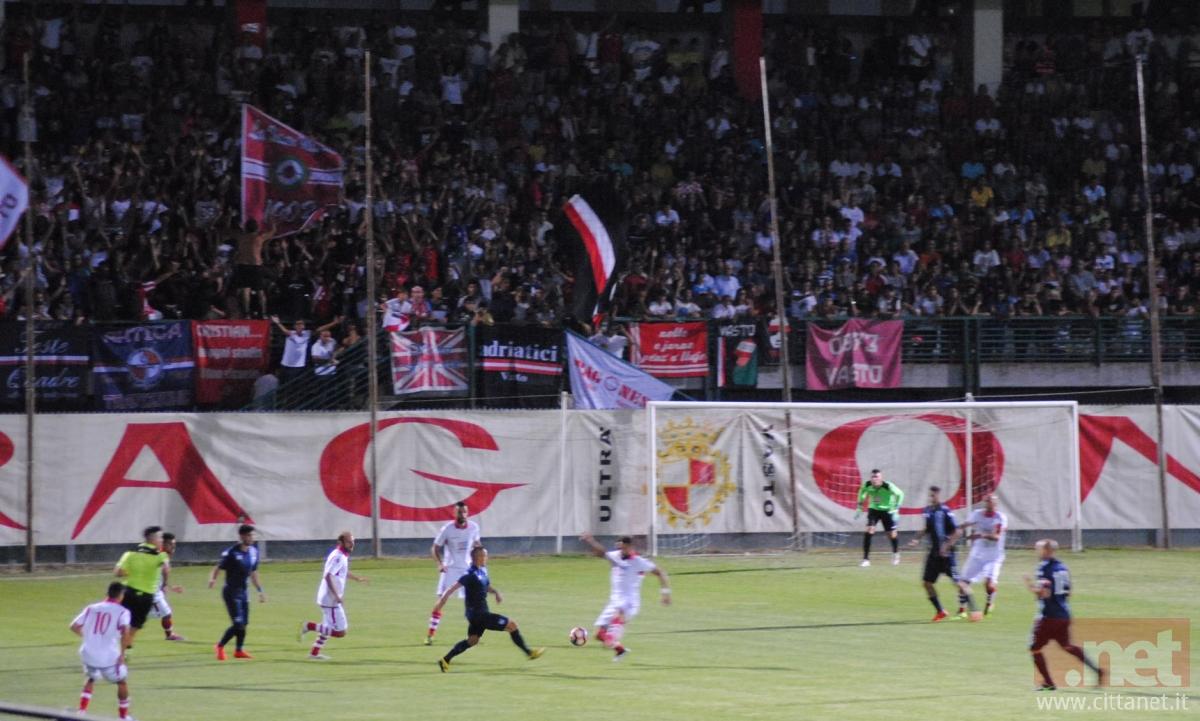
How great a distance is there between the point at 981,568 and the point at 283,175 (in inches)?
566

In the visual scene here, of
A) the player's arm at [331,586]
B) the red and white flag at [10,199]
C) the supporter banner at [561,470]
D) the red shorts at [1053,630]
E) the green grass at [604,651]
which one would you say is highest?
the red and white flag at [10,199]

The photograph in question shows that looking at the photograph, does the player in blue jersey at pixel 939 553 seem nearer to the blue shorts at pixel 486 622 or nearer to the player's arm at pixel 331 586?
the blue shorts at pixel 486 622

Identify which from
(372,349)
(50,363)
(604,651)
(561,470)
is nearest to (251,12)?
(50,363)

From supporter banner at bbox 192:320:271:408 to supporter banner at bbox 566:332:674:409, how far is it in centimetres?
Result: 603

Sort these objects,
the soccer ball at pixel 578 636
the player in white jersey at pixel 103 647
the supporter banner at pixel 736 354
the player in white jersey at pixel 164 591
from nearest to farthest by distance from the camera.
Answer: the player in white jersey at pixel 103 647
the player in white jersey at pixel 164 591
the soccer ball at pixel 578 636
the supporter banner at pixel 736 354

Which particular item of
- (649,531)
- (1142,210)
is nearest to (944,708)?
(649,531)

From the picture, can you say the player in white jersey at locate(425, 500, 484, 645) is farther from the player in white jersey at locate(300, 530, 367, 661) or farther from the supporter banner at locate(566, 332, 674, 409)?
the supporter banner at locate(566, 332, 674, 409)

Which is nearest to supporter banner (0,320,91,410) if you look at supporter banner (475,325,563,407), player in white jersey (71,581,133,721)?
supporter banner (475,325,563,407)

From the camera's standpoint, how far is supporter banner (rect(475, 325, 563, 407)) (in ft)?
114

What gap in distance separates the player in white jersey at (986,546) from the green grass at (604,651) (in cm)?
75

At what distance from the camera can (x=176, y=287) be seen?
33875 millimetres

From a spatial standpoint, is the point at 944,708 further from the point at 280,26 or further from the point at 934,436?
the point at 280,26

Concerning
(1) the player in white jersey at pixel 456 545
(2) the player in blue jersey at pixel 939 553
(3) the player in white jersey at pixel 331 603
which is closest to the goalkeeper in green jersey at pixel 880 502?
(2) the player in blue jersey at pixel 939 553

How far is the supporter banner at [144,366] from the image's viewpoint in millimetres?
32750
